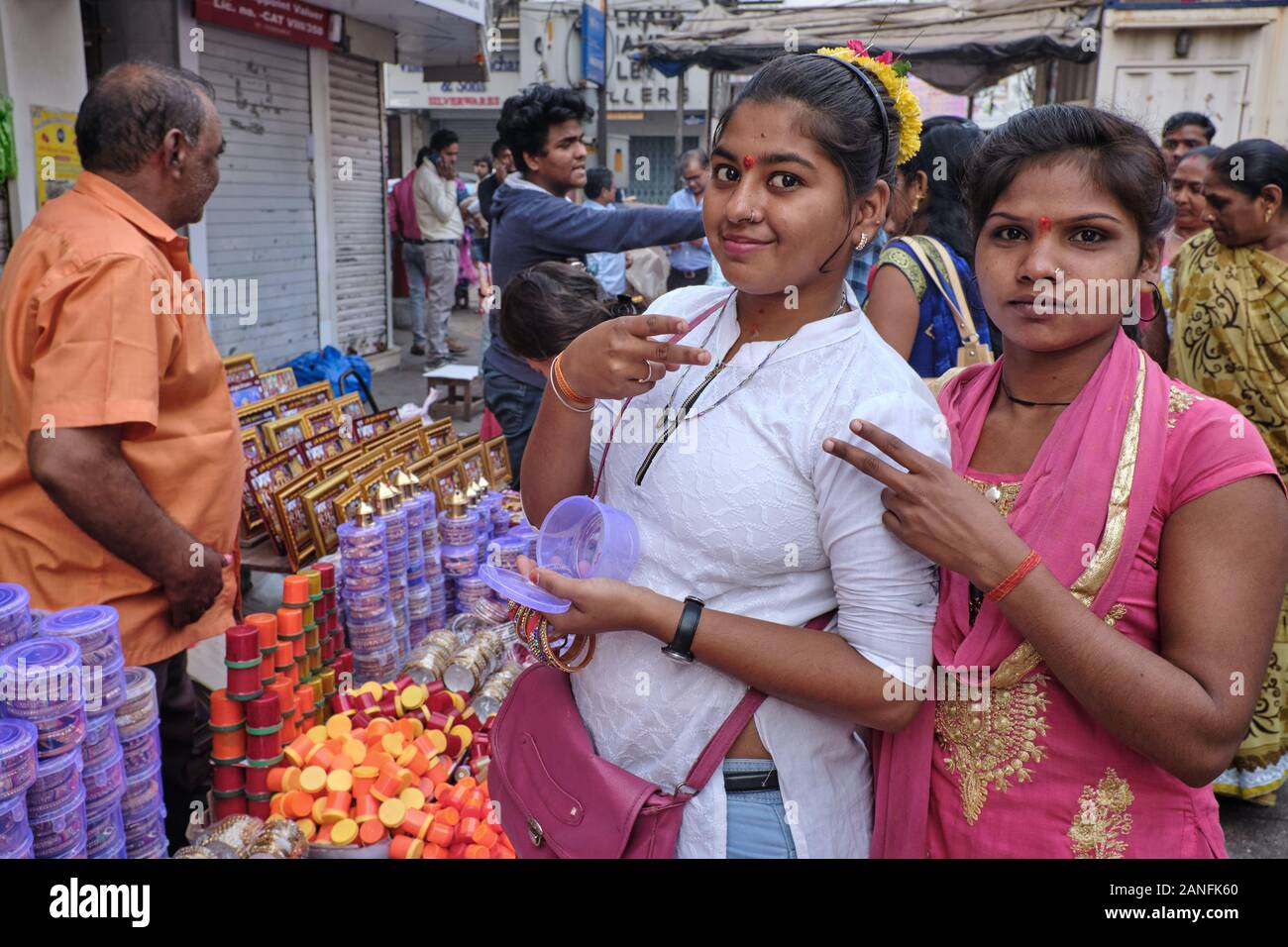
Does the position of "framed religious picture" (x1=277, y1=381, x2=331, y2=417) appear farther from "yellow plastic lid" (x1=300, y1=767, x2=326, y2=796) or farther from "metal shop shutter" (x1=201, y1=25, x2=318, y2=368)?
"metal shop shutter" (x1=201, y1=25, x2=318, y2=368)

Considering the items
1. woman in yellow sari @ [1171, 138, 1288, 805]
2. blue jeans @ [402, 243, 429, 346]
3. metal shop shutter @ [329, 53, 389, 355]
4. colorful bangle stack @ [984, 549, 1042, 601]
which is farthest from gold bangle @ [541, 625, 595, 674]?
blue jeans @ [402, 243, 429, 346]

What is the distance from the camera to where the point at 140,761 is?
88.5 inches

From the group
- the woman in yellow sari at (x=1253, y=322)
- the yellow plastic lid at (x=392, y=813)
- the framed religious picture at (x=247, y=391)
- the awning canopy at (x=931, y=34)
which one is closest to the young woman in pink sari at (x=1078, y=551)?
the yellow plastic lid at (x=392, y=813)

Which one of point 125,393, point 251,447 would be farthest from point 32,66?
point 125,393

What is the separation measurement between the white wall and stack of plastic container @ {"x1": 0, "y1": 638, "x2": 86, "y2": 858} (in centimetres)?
404

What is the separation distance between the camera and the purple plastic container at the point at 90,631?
1.97 m

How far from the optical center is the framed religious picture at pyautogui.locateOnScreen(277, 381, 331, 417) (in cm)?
484

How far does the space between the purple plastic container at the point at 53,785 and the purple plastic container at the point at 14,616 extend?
0.26 metres

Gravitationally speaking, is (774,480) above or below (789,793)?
above

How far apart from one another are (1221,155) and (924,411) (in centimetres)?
303

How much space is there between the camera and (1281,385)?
3434 mm

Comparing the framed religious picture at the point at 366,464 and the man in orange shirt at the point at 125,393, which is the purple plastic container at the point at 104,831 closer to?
the man in orange shirt at the point at 125,393

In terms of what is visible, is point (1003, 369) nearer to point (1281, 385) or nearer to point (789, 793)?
point (789, 793)
